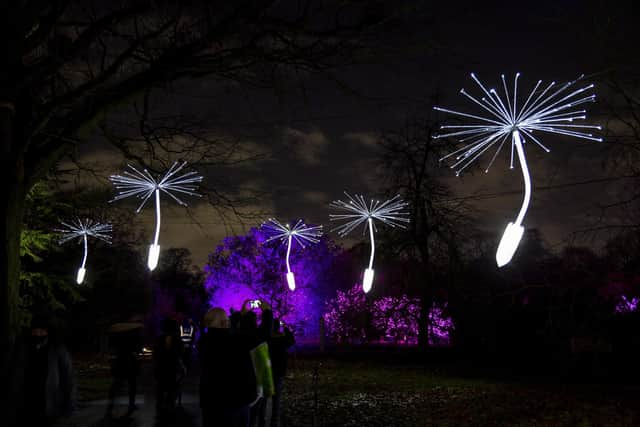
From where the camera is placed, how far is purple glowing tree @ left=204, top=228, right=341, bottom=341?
136 ft

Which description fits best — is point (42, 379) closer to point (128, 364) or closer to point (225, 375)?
point (225, 375)

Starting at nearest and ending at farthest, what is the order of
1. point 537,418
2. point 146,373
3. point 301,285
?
1. point 537,418
2. point 146,373
3. point 301,285

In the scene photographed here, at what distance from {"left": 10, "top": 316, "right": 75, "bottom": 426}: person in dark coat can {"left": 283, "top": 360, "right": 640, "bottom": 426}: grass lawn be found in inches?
190

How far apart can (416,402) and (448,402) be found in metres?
0.75

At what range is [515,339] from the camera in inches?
1083

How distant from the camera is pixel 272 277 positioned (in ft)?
136

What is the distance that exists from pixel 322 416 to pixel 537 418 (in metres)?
4.09

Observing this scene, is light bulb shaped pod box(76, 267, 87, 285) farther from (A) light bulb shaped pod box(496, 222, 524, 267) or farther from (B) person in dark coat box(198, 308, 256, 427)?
(A) light bulb shaped pod box(496, 222, 524, 267)

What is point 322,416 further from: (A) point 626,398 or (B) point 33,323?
(A) point 626,398

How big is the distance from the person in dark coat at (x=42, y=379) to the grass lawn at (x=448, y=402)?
483 cm

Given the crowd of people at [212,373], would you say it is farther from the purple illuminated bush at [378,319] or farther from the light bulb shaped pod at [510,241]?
the purple illuminated bush at [378,319]

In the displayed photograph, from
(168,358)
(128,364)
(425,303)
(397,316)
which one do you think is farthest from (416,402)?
(397,316)

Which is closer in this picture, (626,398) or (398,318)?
(626,398)

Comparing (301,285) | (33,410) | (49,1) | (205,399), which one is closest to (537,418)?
(205,399)
